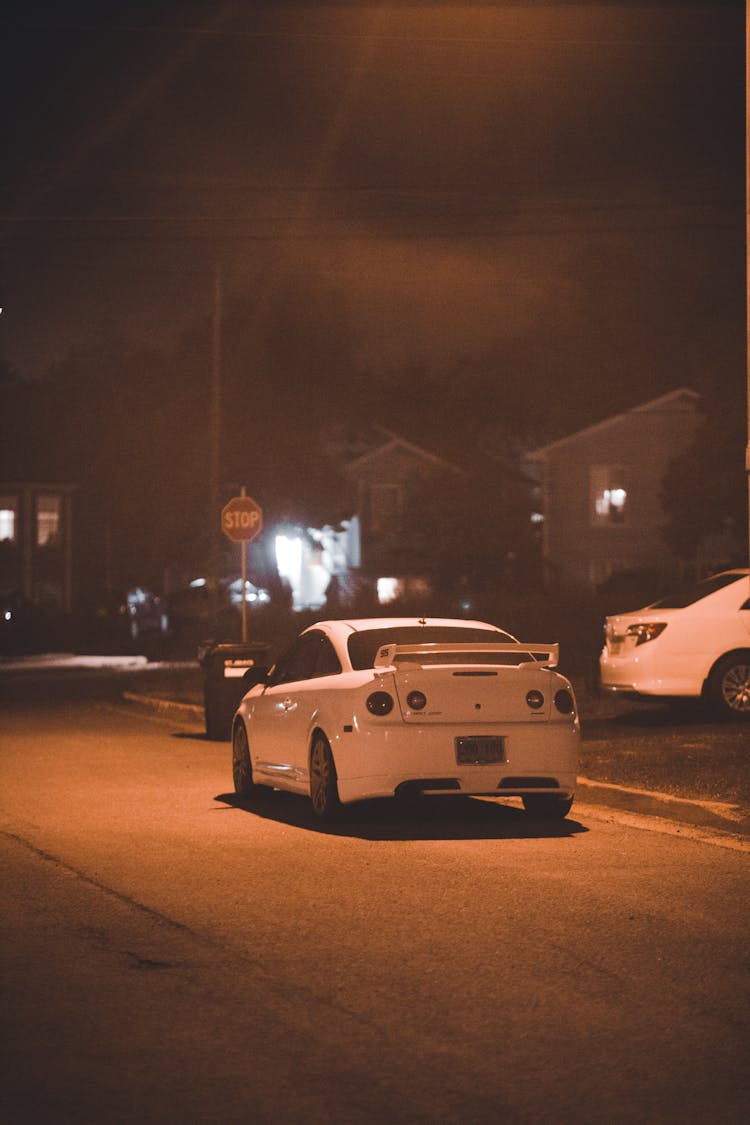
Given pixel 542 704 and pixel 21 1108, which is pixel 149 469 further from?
pixel 21 1108

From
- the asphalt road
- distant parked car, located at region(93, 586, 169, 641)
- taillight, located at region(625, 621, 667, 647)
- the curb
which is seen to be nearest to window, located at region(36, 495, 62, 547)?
distant parked car, located at region(93, 586, 169, 641)

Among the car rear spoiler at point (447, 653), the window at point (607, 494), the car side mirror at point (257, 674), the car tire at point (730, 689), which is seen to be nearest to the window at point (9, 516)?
the window at point (607, 494)

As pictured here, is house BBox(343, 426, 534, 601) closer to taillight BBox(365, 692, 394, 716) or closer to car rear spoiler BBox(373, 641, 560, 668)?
car rear spoiler BBox(373, 641, 560, 668)

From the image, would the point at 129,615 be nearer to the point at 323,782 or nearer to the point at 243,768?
the point at 243,768

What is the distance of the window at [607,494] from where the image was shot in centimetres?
5419

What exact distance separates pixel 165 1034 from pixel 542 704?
614 cm

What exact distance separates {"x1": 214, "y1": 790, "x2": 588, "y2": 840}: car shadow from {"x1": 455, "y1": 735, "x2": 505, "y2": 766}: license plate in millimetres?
508

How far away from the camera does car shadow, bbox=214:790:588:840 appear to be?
38.9ft

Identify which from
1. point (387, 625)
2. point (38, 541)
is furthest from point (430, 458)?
point (387, 625)

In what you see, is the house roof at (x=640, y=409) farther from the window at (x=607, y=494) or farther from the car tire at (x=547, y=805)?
the car tire at (x=547, y=805)

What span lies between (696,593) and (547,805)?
283 inches

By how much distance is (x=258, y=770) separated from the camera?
13.8 metres

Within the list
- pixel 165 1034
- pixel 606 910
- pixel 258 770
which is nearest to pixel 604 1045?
pixel 165 1034

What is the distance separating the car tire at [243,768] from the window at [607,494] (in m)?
40.8
